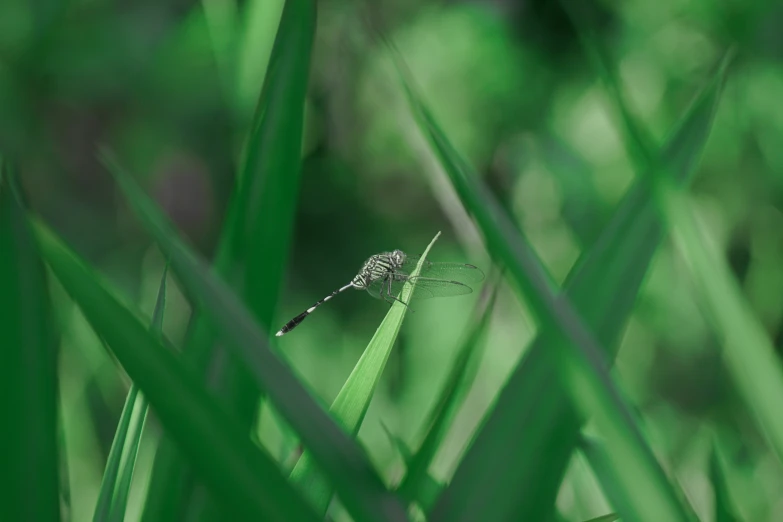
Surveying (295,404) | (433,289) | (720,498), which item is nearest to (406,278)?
(433,289)

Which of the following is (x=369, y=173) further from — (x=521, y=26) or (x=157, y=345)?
(x=157, y=345)

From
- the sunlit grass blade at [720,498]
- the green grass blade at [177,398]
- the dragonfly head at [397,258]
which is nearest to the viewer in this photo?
the green grass blade at [177,398]

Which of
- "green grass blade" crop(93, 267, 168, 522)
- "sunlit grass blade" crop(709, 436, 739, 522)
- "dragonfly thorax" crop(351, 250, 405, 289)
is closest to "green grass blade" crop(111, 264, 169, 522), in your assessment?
"green grass blade" crop(93, 267, 168, 522)

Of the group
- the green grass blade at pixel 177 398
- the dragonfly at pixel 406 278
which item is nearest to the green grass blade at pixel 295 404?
the green grass blade at pixel 177 398

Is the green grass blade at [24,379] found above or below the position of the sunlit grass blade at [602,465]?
above

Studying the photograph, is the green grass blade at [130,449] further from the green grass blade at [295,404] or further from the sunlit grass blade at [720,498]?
the sunlit grass blade at [720,498]
